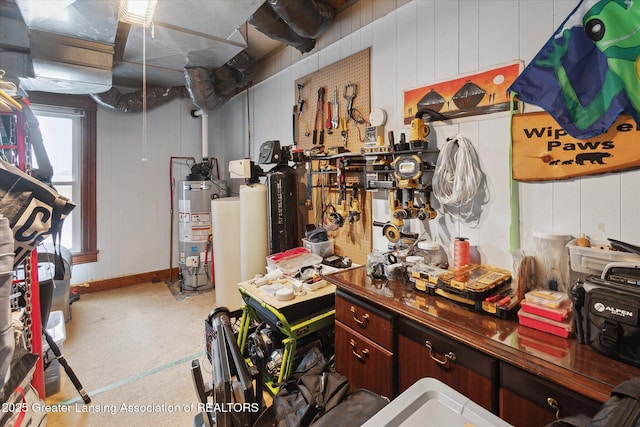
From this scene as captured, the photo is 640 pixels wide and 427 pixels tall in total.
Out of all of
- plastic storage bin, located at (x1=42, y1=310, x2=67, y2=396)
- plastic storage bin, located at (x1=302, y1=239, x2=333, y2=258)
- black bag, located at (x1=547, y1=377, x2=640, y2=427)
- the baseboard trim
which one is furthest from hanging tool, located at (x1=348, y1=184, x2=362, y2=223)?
the baseboard trim

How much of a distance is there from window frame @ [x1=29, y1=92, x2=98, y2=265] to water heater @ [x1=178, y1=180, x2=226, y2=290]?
1.09 metres

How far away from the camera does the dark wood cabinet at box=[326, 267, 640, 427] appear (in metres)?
0.92

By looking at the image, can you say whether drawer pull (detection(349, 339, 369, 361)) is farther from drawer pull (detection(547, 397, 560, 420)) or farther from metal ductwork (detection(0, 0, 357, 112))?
metal ductwork (detection(0, 0, 357, 112))

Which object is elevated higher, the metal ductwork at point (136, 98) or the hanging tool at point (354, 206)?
the metal ductwork at point (136, 98)

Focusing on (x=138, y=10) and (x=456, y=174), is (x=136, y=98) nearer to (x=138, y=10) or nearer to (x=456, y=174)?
(x=138, y=10)

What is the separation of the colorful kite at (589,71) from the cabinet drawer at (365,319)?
1.18 meters

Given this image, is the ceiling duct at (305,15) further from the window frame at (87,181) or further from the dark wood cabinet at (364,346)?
the window frame at (87,181)

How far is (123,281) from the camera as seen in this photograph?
4277mm

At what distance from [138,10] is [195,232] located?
103 inches

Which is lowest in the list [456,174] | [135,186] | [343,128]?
[456,174]

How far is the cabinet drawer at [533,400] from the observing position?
2.97 feet

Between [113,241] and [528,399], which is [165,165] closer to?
[113,241]

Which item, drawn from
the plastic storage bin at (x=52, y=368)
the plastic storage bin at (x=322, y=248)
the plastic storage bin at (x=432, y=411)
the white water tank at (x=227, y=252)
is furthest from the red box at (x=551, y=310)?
the plastic storage bin at (x=52, y=368)

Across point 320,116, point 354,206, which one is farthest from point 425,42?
point 354,206
